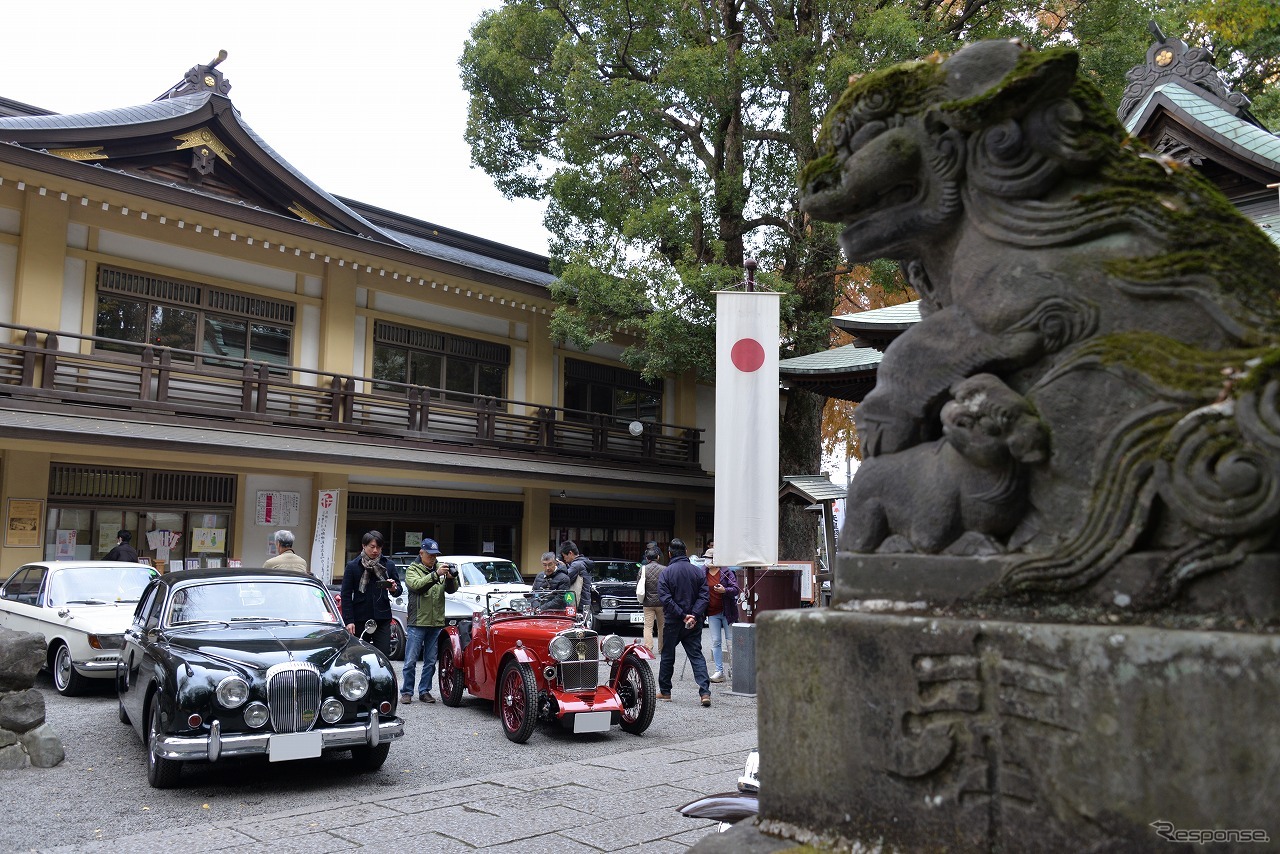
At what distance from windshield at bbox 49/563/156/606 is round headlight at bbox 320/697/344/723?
5510mm

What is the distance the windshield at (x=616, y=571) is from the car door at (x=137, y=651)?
1028 cm

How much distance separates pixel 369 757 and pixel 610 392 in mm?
16796

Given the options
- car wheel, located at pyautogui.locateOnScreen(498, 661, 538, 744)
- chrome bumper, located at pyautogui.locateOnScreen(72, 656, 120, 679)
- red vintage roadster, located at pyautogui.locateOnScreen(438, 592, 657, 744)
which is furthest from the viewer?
chrome bumper, located at pyautogui.locateOnScreen(72, 656, 120, 679)

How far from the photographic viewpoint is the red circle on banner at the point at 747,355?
28.0ft

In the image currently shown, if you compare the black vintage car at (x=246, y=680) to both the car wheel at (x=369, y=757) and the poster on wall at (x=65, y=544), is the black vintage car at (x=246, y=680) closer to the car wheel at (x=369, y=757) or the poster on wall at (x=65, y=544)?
the car wheel at (x=369, y=757)

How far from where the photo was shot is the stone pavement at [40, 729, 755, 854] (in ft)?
15.2

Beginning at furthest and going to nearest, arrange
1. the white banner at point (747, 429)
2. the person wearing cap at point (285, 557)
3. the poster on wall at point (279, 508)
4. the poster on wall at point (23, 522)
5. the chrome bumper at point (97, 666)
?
the poster on wall at point (279, 508) → the poster on wall at point (23, 522) → the person wearing cap at point (285, 557) → the chrome bumper at point (97, 666) → the white banner at point (747, 429)

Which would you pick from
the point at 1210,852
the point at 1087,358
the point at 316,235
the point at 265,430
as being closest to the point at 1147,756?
the point at 1210,852

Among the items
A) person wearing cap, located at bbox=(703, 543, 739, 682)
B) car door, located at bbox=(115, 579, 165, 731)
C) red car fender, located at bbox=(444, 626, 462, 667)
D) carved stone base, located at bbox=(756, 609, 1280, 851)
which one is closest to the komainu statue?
carved stone base, located at bbox=(756, 609, 1280, 851)

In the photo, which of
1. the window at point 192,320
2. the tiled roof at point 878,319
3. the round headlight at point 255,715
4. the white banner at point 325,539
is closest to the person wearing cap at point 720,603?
the tiled roof at point 878,319

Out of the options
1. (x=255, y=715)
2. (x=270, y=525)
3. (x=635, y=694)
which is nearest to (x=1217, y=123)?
(x=635, y=694)

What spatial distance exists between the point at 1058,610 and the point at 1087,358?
618 mm

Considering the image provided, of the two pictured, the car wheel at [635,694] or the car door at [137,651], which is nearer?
the car door at [137,651]

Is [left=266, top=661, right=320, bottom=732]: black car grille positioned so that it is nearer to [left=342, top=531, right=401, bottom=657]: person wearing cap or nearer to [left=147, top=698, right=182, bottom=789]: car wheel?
[left=147, top=698, right=182, bottom=789]: car wheel
